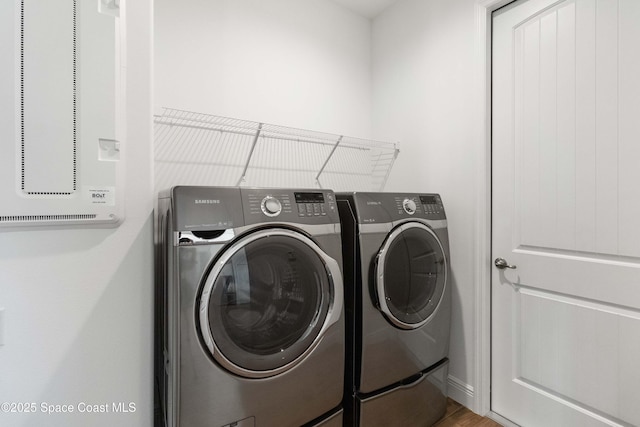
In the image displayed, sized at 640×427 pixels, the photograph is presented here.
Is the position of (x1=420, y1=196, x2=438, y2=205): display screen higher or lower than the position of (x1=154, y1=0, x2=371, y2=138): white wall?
lower

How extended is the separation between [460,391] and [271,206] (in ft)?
5.57

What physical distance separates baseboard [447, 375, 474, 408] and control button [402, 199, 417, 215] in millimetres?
1143

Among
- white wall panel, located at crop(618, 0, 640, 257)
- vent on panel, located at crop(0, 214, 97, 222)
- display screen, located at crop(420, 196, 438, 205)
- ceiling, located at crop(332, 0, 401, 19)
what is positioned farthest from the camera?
ceiling, located at crop(332, 0, 401, 19)

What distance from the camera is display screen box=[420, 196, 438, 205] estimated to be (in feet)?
5.71

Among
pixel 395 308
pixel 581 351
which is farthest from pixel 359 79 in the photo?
pixel 581 351

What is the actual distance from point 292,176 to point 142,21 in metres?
1.25

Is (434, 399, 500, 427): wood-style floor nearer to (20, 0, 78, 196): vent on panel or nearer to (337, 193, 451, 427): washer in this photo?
(337, 193, 451, 427): washer

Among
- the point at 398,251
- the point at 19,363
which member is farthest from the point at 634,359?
the point at 19,363

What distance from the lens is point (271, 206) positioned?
1.19 m

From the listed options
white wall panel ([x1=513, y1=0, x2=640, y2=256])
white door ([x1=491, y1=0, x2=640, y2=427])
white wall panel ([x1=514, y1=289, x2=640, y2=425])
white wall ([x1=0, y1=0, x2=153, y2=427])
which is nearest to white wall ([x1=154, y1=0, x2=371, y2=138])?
white wall ([x1=0, y1=0, x2=153, y2=427])

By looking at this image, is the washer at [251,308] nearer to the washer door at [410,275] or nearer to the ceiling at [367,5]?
the washer door at [410,275]

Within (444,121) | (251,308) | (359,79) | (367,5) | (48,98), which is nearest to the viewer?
(48,98)

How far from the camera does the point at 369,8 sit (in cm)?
243

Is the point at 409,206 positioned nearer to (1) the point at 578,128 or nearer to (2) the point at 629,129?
(1) the point at 578,128
